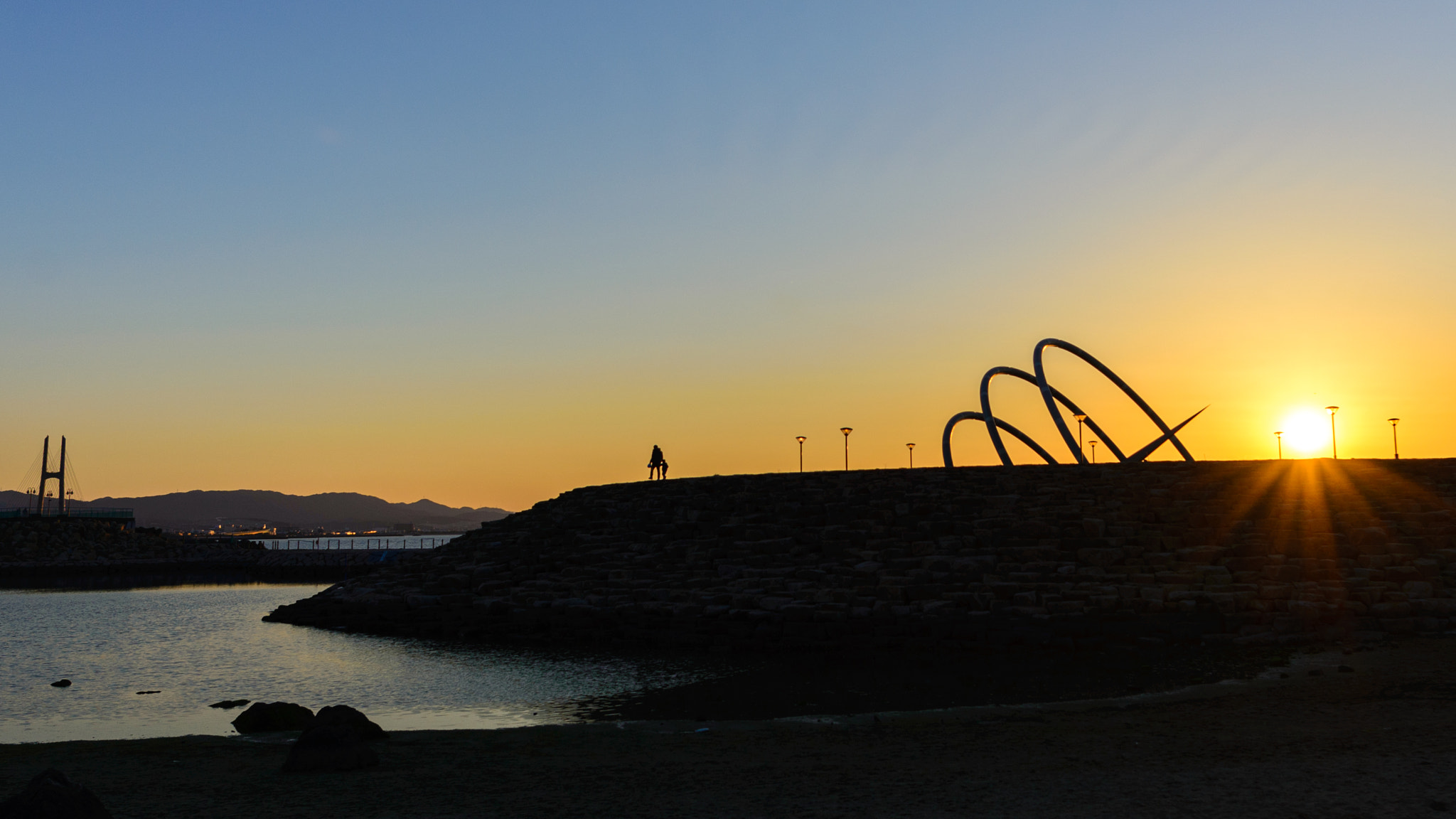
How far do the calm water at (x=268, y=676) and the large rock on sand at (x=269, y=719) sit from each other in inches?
71.5

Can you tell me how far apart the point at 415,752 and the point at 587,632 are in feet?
53.3

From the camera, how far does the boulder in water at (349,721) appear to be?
37.8 ft

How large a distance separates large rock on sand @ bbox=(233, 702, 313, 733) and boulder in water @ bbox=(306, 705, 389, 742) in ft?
6.27

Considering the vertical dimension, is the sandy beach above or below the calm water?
above

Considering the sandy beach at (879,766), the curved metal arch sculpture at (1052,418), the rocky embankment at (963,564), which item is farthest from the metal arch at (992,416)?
the sandy beach at (879,766)

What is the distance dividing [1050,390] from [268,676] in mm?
49160

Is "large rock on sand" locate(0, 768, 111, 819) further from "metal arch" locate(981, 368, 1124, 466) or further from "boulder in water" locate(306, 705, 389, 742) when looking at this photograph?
"metal arch" locate(981, 368, 1124, 466)

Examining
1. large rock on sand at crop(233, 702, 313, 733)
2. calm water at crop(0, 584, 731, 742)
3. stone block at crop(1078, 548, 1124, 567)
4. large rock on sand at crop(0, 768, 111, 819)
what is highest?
stone block at crop(1078, 548, 1124, 567)

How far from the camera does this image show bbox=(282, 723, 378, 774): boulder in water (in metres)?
10.3

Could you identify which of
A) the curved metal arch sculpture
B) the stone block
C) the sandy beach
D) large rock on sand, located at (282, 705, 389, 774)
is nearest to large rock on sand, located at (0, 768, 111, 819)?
the sandy beach

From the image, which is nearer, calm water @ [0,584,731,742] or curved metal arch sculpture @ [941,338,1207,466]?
calm water @ [0,584,731,742]

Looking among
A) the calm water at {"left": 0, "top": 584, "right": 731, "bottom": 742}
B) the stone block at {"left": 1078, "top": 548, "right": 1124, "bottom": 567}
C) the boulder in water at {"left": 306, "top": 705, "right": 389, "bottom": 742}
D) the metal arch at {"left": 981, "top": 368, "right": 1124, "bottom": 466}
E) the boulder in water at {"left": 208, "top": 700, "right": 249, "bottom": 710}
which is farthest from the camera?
the metal arch at {"left": 981, "top": 368, "right": 1124, "bottom": 466}

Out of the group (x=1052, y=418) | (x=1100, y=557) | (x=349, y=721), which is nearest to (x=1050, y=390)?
(x=1052, y=418)

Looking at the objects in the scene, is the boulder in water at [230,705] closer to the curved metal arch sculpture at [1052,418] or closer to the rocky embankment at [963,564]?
the rocky embankment at [963,564]
